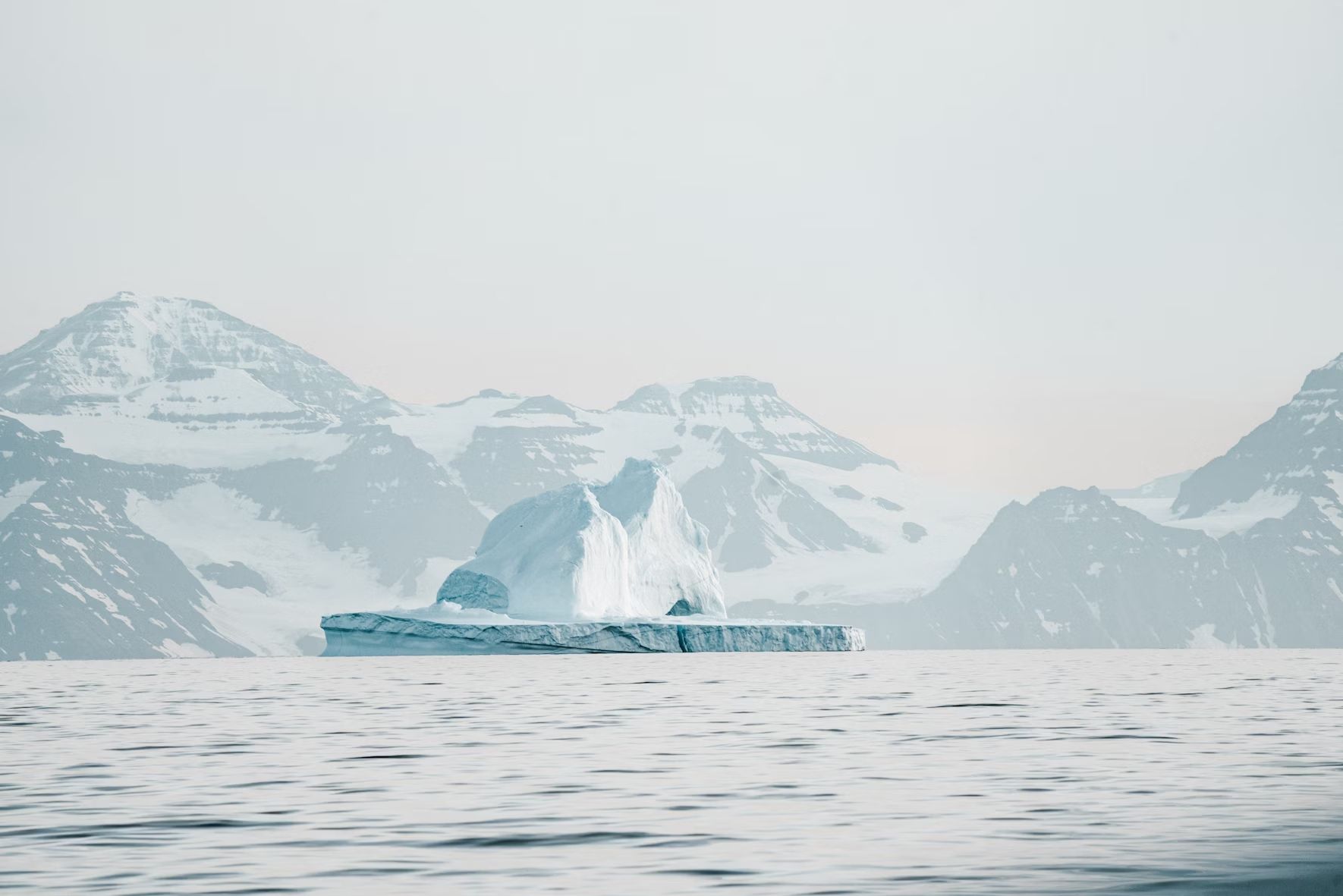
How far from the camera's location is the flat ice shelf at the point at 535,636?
7938 cm

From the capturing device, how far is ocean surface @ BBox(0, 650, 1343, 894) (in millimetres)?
13156

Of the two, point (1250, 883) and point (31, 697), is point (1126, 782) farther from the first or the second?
point (31, 697)

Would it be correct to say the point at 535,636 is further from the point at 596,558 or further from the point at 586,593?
the point at 596,558

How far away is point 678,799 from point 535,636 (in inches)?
2435

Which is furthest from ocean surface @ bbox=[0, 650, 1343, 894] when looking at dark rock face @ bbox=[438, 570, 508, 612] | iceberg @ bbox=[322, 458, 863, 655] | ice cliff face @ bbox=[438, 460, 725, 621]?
dark rock face @ bbox=[438, 570, 508, 612]

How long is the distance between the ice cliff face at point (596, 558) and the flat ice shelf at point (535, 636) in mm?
2876

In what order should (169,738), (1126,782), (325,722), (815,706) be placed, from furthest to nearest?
(815,706) < (325,722) < (169,738) < (1126,782)

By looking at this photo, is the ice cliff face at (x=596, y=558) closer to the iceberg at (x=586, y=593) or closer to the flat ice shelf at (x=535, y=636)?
the iceberg at (x=586, y=593)

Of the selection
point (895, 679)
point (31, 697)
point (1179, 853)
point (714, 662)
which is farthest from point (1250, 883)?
point (714, 662)

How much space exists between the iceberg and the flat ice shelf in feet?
0.22

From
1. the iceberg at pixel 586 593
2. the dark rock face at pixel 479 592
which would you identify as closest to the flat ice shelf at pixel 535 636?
the iceberg at pixel 586 593

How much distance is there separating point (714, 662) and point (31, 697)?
123 feet

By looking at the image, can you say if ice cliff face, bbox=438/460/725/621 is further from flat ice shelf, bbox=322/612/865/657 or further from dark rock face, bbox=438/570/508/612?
flat ice shelf, bbox=322/612/865/657

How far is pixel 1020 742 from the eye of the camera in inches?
1027
